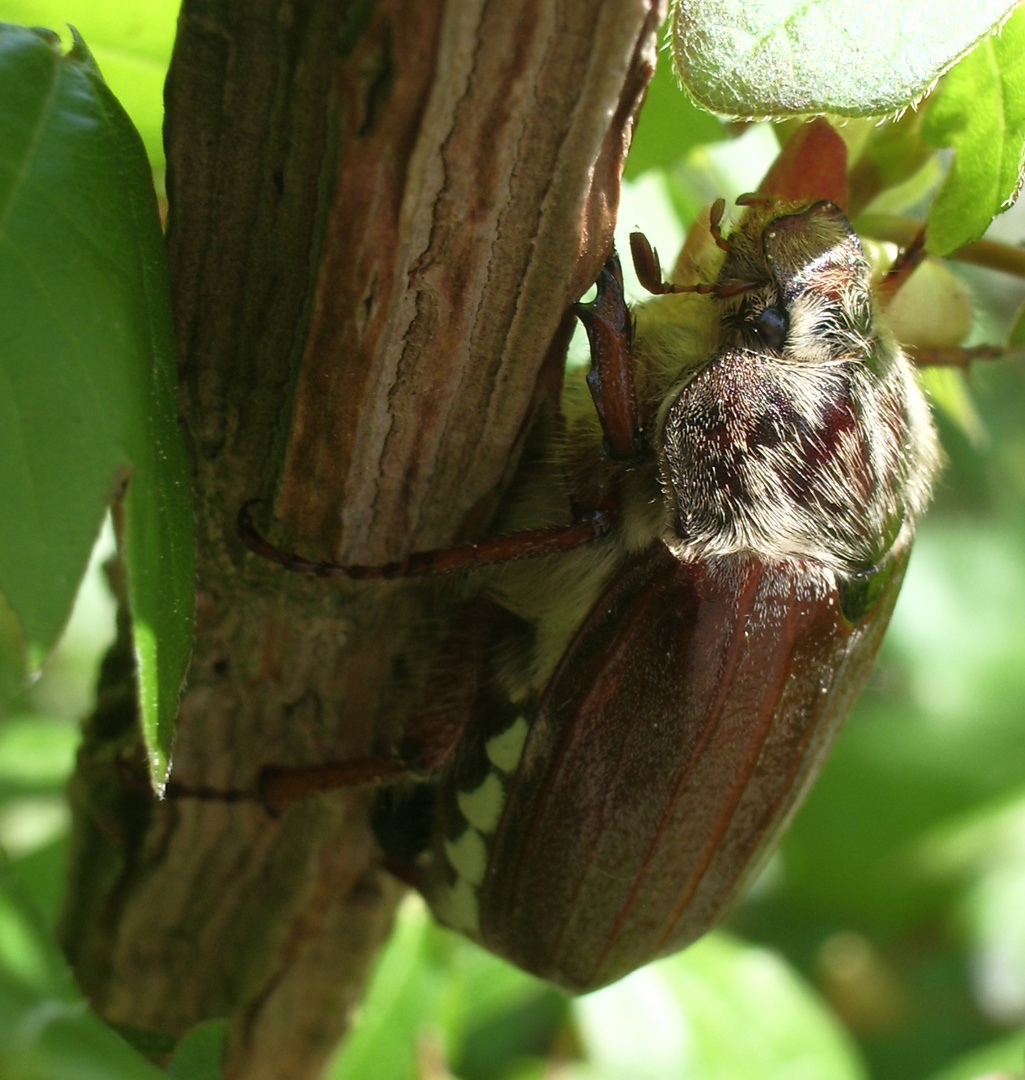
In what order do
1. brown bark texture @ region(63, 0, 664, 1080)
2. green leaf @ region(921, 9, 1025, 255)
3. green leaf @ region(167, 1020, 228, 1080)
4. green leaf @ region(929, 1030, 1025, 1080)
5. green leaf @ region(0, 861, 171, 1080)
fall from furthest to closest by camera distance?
green leaf @ region(929, 1030, 1025, 1080) → green leaf @ region(167, 1020, 228, 1080) → green leaf @ region(921, 9, 1025, 255) → brown bark texture @ region(63, 0, 664, 1080) → green leaf @ region(0, 861, 171, 1080)

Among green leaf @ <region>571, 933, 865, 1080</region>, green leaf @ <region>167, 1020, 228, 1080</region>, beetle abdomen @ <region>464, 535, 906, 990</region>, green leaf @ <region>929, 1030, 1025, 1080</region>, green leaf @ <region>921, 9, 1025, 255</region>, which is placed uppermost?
green leaf @ <region>921, 9, 1025, 255</region>

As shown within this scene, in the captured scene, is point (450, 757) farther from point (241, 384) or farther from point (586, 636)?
point (241, 384)

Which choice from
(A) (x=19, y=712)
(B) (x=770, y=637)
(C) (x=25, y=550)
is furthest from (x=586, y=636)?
(A) (x=19, y=712)

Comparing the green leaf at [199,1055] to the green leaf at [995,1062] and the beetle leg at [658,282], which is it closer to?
the beetle leg at [658,282]

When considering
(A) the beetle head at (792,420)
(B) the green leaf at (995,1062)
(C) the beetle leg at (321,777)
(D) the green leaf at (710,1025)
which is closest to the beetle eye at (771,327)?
(A) the beetle head at (792,420)

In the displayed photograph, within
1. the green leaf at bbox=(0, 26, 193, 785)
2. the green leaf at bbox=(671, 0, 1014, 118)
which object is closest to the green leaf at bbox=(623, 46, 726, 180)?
the green leaf at bbox=(671, 0, 1014, 118)

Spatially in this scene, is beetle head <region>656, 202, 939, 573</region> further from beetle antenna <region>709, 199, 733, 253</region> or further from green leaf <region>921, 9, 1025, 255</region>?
green leaf <region>921, 9, 1025, 255</region>
